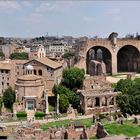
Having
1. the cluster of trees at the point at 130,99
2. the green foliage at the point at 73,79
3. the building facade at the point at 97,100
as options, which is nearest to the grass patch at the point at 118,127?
the cluster of trees at the point at 130,99

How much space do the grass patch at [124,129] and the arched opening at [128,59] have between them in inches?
1123

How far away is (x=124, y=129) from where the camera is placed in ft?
118

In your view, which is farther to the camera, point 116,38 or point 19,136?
point 116,38

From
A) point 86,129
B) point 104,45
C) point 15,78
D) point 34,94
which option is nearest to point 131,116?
point 86,129

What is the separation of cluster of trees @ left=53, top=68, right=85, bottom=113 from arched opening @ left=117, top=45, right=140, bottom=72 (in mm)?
18096

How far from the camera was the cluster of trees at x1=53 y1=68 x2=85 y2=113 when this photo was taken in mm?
43875

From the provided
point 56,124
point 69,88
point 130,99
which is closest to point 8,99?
point 69,88

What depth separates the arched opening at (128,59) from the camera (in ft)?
213

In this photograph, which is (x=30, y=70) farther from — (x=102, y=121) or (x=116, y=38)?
(x=116, y=38)

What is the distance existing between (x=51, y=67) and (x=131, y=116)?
1139 cm

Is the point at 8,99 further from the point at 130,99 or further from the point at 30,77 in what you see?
the point at 130,99

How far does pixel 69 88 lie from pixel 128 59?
68.5 feet

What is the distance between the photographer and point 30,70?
46844mm

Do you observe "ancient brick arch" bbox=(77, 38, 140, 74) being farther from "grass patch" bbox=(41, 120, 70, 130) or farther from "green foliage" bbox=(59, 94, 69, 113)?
"grass patch" bbox=(41, 120, 70, 130)
